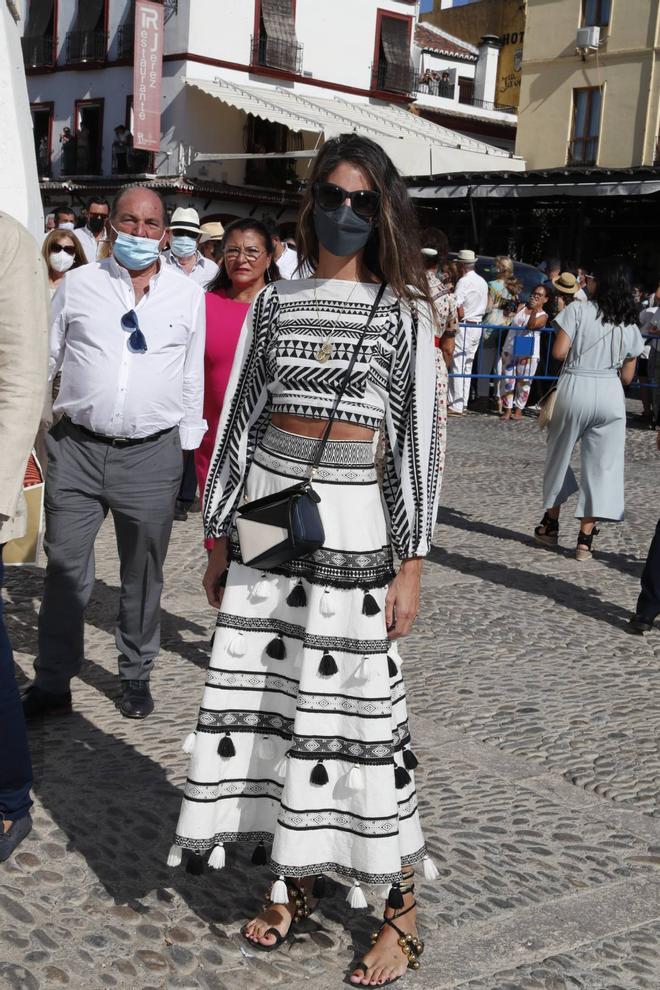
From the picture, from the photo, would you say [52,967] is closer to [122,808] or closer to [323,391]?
[122,808]

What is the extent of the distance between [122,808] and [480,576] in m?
4.35

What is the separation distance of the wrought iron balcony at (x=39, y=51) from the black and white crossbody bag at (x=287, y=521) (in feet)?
127

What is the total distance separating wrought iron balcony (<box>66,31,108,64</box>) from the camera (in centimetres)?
3678

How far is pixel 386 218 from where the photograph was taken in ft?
10.3

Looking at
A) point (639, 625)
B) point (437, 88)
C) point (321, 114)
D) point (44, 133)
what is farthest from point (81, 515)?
point (437, 88)

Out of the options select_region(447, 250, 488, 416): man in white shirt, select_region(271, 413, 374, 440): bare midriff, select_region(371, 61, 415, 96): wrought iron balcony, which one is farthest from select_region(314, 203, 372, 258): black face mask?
select_region(371, 61, 415, 96): wrought iron balcony

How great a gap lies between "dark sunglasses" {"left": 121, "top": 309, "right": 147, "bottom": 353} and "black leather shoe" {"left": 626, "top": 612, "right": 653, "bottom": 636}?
3.41 m

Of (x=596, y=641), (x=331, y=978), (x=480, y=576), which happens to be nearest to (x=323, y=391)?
(x=331, y=978)

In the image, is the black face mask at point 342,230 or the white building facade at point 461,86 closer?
the black face mask at point 342,230

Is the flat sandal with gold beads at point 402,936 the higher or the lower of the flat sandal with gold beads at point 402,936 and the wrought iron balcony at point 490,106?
the lower

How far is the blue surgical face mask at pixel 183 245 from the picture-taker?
1009 centimetres

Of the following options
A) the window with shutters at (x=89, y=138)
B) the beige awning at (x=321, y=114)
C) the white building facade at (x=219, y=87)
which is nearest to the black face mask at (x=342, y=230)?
the beige awning at (x=321, y=114)

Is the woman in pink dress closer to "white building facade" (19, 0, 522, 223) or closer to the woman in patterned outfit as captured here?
the woman in patterned outfit

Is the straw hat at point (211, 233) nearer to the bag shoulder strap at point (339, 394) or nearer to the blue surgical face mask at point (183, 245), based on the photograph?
the blue surgical face mask at point (183, 245)
